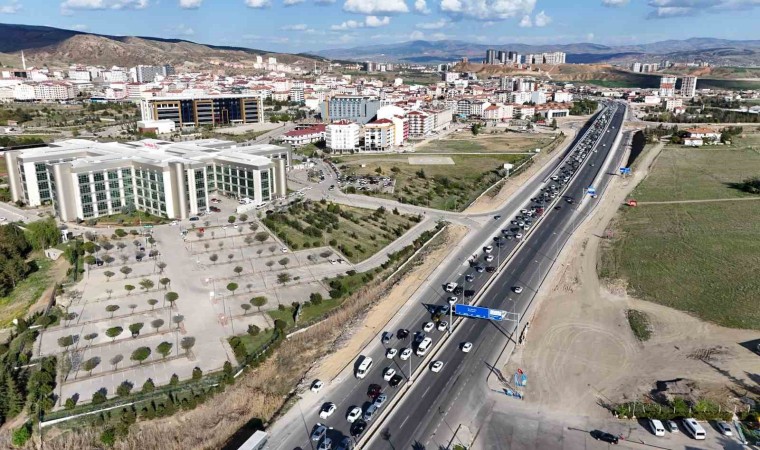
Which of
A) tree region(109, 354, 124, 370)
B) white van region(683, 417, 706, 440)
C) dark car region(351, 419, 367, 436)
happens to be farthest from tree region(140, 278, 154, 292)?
white van region(683, 417, 706, 440)

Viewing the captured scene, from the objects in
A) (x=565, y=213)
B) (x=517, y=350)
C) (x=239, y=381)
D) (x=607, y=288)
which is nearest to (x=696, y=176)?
(x=565, y=213)

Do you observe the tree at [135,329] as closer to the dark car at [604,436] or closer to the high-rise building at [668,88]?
the dark car at [604,436]

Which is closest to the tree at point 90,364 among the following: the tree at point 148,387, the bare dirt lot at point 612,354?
the tree at point 148,387

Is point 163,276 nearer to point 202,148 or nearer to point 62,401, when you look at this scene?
point 62,401

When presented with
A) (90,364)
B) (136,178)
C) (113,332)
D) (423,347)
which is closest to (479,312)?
(423,347)

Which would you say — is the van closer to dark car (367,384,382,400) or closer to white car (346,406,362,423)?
dark car (367,384,382,400)

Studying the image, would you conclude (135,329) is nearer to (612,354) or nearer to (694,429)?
(612,354)
